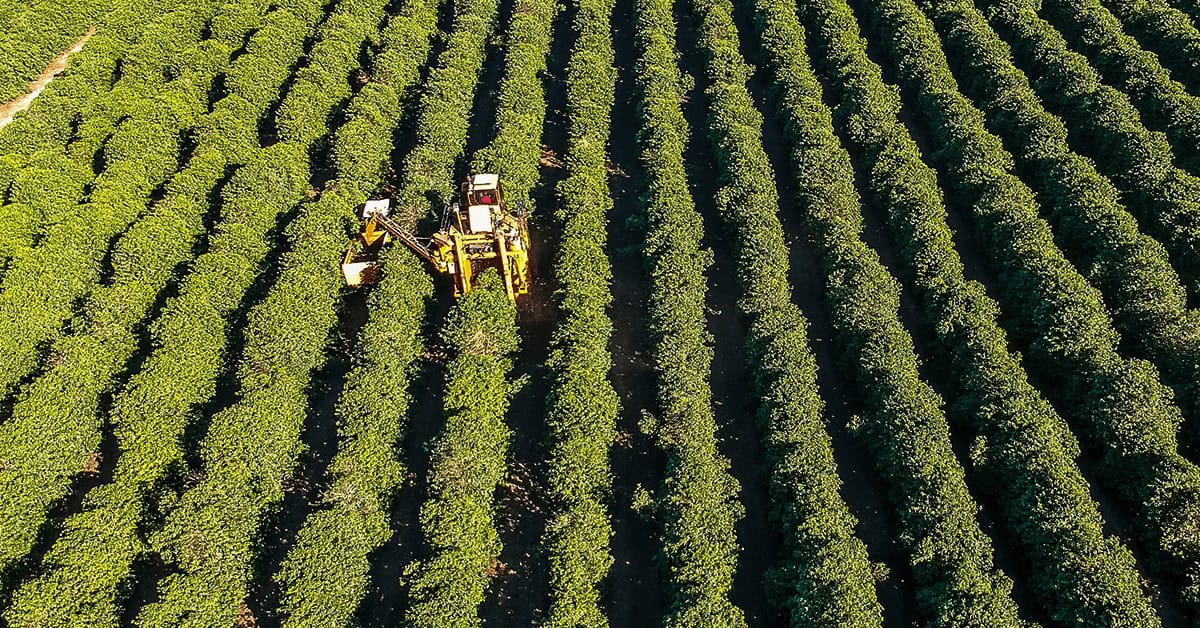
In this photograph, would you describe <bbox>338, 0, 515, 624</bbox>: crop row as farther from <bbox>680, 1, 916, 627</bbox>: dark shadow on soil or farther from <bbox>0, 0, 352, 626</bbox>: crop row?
<bbox>680, 1, 916, 627</bbox>: dark shadow on soil

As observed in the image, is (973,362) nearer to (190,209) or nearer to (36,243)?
(190,209)

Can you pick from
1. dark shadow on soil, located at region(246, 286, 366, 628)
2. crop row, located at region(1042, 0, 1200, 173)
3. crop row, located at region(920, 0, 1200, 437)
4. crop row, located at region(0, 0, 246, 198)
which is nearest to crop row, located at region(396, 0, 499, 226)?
dark shadow on soil, located at region(246, 286, 366, 628)

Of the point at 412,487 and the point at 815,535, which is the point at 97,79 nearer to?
the point at 412,487

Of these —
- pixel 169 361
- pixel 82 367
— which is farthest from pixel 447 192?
pixel 82 367

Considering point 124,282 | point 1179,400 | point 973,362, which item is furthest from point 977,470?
point 124,282

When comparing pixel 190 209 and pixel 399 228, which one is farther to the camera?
pixel 190 209

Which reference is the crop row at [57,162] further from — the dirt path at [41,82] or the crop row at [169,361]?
the crop row at [169,361]
